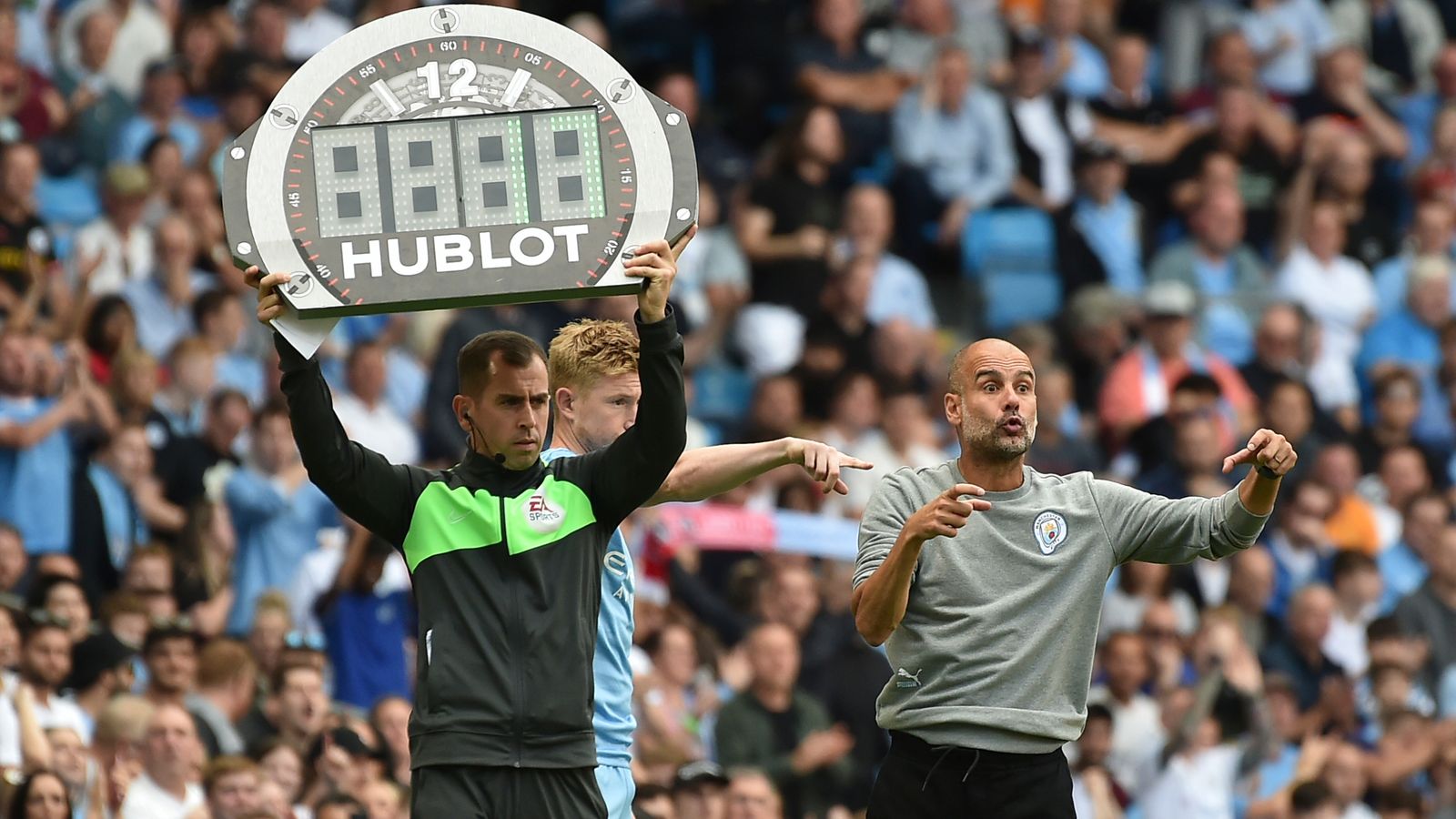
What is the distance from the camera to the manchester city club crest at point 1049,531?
7188 millimetres

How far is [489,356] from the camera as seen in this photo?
6.64 m

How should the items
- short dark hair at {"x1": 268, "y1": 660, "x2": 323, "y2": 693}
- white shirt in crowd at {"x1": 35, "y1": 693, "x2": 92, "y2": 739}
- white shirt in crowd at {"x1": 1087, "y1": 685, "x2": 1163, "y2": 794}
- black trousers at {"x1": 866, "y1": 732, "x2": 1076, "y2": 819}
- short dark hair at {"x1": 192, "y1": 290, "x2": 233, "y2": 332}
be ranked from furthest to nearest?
short dark hair at {"x1": 192, "y1": 290, "x2": 233, "y2": 332}, white shirt in crowd at {"x1": 1087, "y1": 685, "x2": 1163, "y2": 794}, short dark hair at {"x1": 268, "y1": 660, "x2": 323, "y2": 693}, white shirt in crowd at {"x1": 35, "y1": 693, "x2": 92, "y2": 739}, black trousers at {"x1": 866, "y1": 732, "x2": 1076, "y2": 819}

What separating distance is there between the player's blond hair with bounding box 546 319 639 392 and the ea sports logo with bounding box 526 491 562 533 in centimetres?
88

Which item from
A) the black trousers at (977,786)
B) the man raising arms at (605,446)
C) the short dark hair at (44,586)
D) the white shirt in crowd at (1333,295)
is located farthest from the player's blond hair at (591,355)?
the white shirt in crowd at (1333,295)

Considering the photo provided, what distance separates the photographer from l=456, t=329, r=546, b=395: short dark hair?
21.7 ft

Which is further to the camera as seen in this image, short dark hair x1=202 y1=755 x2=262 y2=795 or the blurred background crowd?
the blurred background crowd

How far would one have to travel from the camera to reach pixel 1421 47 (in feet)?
63.6

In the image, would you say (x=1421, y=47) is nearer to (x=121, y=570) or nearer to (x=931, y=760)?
(x=121, y=570)

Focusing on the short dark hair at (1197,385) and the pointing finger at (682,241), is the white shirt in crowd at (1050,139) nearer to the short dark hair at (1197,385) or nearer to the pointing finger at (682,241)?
the short dark hair at (1197,385)

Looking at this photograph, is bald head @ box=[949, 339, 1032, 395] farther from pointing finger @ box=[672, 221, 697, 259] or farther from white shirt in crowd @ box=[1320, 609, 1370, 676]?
white shirt in crowd @ box=[1320, 609, 1370, 676]

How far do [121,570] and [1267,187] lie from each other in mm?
8791

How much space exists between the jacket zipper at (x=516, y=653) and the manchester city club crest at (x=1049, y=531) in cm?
150

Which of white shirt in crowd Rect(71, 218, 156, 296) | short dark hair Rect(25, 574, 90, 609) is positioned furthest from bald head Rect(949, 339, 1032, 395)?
white shirt in crowd Rect(71, 218, 156, 296)

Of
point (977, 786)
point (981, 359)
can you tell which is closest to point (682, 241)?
point (981, 359)
